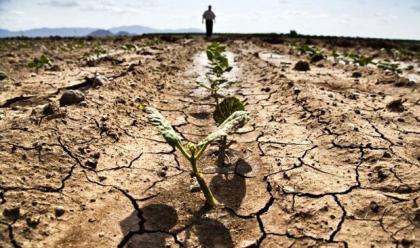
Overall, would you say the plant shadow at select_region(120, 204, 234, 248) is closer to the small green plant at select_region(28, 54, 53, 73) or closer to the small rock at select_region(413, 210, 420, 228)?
the small rock at select_region(413, 210, 420, 228)

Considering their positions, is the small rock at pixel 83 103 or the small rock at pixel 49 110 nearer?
the small rock at pixel 49 110

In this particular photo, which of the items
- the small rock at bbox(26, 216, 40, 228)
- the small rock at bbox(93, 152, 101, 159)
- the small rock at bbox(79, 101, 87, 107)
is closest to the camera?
the small rock at bbox(26, 216, 40, 228)

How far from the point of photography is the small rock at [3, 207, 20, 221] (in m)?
2.19

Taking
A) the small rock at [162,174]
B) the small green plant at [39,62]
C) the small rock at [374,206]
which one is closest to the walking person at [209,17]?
the small green plant at [39,62]

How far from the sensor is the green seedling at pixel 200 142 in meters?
2.33

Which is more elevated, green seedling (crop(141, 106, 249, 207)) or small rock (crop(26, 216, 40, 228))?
green seedling (crop(141, 106, 249, 207))

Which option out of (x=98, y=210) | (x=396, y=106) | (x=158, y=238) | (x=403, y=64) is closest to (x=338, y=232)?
(x=158, y=238)

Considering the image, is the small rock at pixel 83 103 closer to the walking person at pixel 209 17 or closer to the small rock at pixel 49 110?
the small rock at pixel 49 110

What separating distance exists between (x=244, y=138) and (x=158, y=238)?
1703 mm

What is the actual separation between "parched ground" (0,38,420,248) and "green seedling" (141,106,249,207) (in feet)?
0.60

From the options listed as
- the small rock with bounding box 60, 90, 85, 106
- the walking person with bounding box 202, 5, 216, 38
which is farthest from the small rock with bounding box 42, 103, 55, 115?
the walking person with bounding box 202, 5, 216, 38

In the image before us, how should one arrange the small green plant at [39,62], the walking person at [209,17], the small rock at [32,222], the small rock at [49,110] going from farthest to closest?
the walking person at [209,17] < the small green plant at [39,62] < the small rock at [49,110] < the small rock at [32,222]

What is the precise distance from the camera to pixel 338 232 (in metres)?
2.25

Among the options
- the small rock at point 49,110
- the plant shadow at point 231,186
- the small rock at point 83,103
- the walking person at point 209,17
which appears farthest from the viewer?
the walking person at point 209,17
